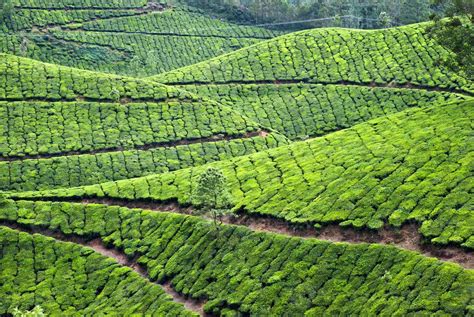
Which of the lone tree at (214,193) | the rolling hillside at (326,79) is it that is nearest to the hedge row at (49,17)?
the rolling hillside at (326,79)

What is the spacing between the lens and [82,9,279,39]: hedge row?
117 m

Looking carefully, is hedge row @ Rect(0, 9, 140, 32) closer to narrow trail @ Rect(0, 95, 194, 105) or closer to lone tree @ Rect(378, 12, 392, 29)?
narrow trail @ Rect(0, 95, 194, 105)

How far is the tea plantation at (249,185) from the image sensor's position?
41469 millimetres

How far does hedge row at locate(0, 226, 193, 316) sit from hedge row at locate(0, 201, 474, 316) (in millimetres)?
1706

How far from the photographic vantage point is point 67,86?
80312 millimetres

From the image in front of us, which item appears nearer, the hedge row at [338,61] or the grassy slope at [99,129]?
the grassy slope at [99,129]

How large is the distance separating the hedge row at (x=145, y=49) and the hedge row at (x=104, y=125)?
2837 centimetres

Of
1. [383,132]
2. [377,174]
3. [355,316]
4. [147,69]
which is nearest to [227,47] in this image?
[147,69]

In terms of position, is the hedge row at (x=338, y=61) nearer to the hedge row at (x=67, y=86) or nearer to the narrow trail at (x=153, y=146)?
the hedge row at (x=67, y=86)

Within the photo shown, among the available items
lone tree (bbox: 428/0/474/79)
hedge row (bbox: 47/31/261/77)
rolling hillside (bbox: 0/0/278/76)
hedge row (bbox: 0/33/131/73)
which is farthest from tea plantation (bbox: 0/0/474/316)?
hedge row (bbox: 0/33/131/73)

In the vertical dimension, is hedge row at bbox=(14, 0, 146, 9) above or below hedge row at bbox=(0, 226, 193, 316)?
above

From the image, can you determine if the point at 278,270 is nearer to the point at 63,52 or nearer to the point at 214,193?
the point at 214,193

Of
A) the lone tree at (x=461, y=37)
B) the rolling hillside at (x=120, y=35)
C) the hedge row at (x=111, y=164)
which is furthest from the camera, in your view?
the rolling hillside at (x=120, y=35)

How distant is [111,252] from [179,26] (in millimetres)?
69476
